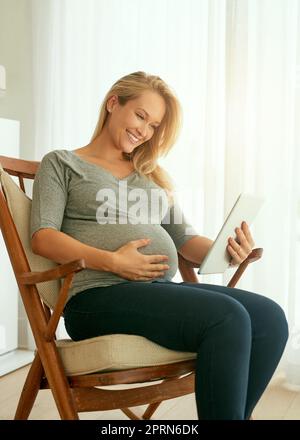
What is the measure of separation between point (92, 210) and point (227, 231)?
37cm

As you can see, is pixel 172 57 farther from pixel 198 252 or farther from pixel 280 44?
pixel 198 252

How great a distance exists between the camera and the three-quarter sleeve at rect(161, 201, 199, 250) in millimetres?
1896

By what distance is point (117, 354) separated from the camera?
1.39m

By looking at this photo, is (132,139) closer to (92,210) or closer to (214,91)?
(92,210)

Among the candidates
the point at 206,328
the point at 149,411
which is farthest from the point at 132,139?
the point at 149,411

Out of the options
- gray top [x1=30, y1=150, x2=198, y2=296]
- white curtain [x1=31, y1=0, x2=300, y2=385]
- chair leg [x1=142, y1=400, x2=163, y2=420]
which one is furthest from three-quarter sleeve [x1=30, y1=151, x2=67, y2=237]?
white curtain [x1=31, y1=0, x2=300, y2=385]

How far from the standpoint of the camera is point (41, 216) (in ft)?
5.03

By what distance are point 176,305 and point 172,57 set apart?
1.66 metres

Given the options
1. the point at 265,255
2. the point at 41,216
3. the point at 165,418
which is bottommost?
the point at 165,418

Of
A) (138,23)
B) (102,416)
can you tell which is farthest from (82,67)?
(102,416)

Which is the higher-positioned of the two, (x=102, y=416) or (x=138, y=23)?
(x=138, y=23)

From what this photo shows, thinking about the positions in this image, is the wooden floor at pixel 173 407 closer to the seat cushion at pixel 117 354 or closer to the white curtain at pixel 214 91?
the white curtain at pixel 214 91

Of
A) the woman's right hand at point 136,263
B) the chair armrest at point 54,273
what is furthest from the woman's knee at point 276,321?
the chair armrest at point 54,273

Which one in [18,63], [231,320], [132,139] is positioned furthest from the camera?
[18,63]
